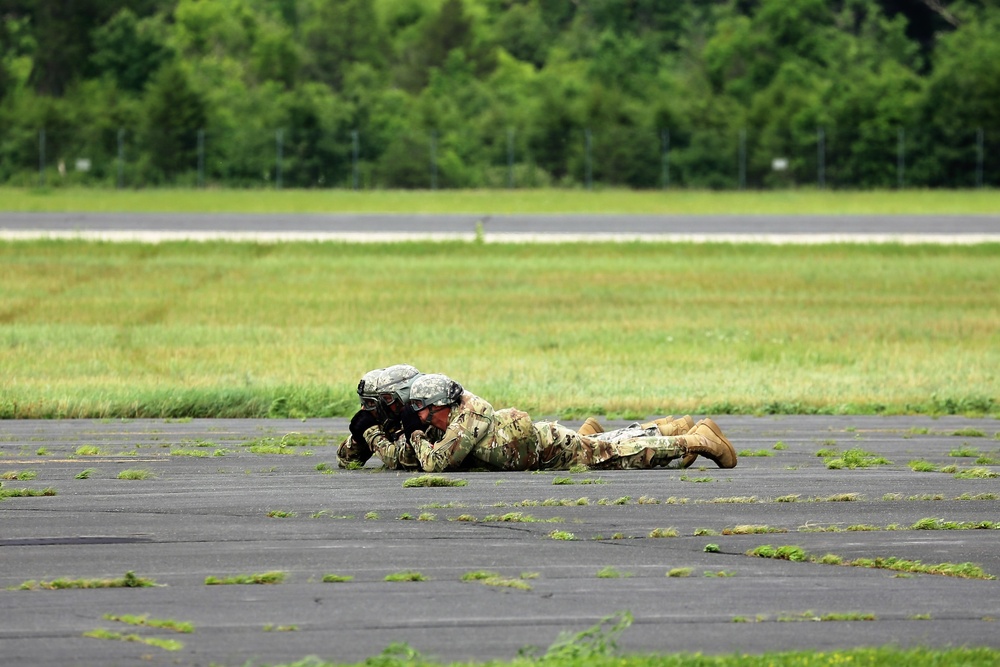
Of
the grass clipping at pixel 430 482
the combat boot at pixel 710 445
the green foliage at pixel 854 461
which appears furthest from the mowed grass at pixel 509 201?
the grass clipping at pixel 430 482

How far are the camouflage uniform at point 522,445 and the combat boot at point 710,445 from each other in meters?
0.09

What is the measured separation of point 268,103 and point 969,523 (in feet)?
240

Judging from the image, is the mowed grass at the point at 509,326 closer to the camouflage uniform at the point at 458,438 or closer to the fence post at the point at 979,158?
the camouflage uniform at the point at 458,438

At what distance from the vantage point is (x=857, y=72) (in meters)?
80.0

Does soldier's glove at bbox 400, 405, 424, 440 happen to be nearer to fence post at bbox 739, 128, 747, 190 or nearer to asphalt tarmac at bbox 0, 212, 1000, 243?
asphalt tarmac at bbox 0, 212, 1000, 243

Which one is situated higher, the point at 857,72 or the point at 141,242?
the point at 857,72

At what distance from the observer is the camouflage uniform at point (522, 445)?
11.8m

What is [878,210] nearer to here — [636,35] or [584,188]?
[584,188]

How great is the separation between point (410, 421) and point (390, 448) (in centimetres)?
37

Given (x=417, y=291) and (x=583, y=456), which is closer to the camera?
(x=583, y=456)

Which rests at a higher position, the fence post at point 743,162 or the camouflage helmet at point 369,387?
the fence post at point 743,162

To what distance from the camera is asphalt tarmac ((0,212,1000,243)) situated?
4288 cm

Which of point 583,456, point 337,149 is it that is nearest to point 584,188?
point 337,149

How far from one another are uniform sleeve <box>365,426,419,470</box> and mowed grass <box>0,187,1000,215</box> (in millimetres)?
42501
